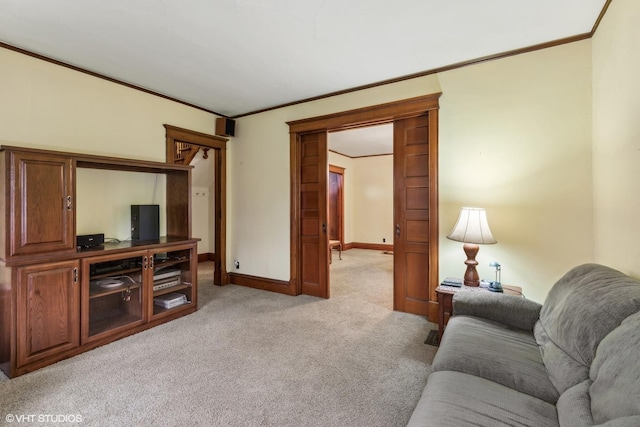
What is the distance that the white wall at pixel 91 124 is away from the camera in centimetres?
250

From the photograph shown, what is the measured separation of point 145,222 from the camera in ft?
10.4

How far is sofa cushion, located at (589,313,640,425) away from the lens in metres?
0.85

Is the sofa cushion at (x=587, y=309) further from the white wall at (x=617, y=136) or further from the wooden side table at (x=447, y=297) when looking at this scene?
the wooden side table at (x=447, y=297)

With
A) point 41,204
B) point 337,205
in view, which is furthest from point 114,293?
point 337,205

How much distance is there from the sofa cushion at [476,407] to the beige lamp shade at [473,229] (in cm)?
128

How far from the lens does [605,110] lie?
81.4 inches

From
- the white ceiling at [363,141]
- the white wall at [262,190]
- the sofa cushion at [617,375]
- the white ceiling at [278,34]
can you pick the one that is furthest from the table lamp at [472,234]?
the white ceiling at [363,141]

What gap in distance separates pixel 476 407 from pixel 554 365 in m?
0.52

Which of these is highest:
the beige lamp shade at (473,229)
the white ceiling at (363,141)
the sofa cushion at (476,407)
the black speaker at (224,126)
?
the white ceiling at (363,141)

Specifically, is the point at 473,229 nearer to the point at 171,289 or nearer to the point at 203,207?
the point at 171,289

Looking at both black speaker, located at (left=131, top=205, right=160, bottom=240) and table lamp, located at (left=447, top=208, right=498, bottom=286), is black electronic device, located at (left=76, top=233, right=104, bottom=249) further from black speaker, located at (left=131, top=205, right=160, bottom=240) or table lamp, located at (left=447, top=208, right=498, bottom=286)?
table lamp, located at (left=447, top=208, right=498, bottom=286)

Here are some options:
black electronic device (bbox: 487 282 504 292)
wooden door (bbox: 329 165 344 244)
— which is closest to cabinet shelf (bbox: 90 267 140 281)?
black electronic device (bbox: 487 282 504 292)

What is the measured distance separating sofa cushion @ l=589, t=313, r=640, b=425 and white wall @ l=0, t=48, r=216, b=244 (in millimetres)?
3801

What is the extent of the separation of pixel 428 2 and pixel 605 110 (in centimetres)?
146
